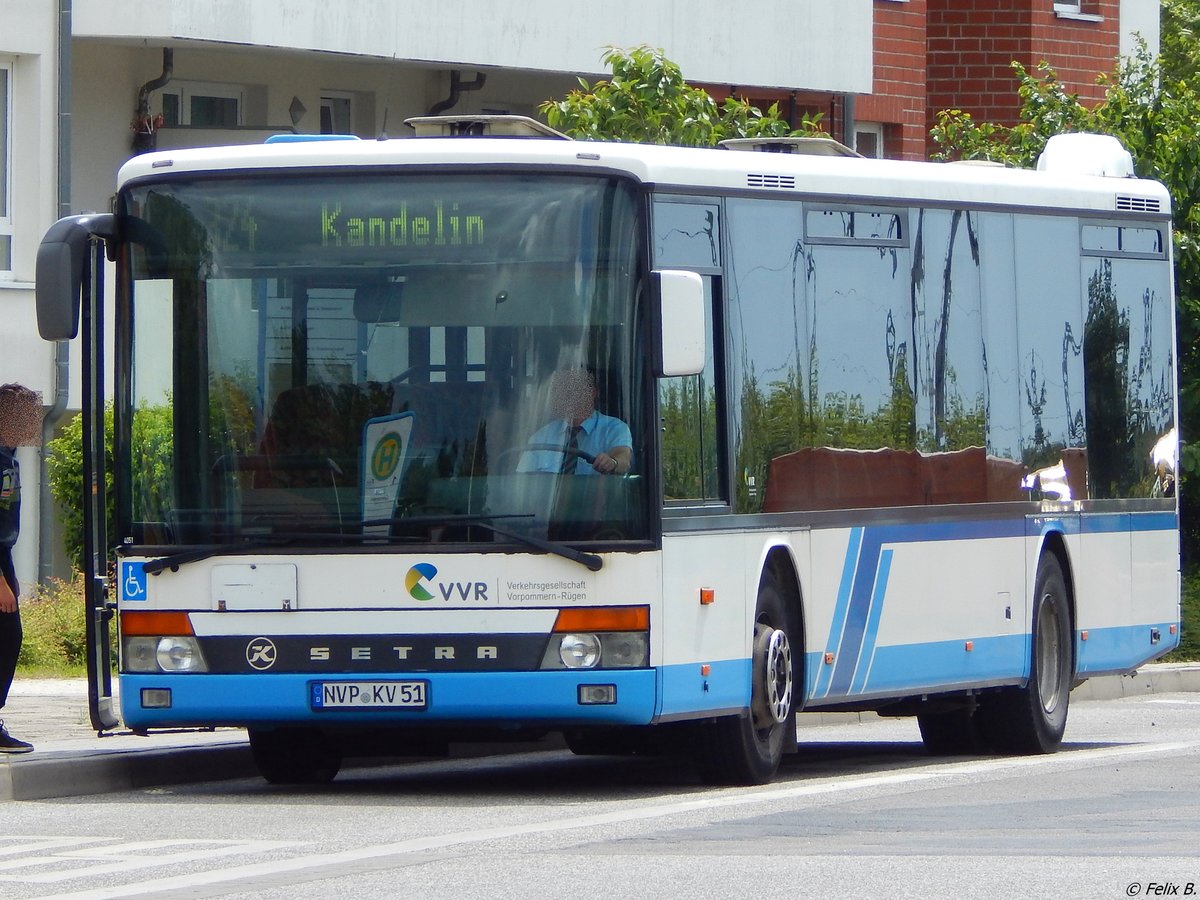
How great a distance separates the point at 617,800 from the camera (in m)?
12.5

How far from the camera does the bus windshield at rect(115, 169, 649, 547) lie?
1227 cm

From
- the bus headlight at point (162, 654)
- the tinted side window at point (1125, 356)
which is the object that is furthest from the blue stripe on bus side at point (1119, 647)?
the bus headlight at point (162, 654)

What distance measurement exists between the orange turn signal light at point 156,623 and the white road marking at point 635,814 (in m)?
2.02

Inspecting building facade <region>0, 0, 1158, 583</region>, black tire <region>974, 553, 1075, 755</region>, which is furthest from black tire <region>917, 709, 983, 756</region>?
building facade <region>0, 0, 1158, 583</region>

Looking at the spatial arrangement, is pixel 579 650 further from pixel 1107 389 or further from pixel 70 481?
pixel 70 481

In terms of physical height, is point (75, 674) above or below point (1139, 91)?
below

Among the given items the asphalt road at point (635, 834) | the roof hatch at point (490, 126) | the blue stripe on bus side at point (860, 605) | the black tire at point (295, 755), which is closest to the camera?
the asphalt road at point (635, 834)

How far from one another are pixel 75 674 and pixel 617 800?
7796mm

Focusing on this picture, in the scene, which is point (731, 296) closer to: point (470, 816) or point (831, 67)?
point (470, 816)

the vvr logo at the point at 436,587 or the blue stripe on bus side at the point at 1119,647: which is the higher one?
the vvr logo at the point at 436,587

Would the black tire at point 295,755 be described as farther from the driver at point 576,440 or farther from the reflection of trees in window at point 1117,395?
the reflection of trees in window at point 1117,395

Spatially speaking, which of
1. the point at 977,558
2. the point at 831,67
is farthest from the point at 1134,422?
the point at 831,67

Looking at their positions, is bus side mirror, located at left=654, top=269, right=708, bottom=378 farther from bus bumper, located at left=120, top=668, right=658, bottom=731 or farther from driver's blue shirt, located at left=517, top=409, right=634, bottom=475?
bus bumper, located at left=120, top=668, right=658, bottom=731

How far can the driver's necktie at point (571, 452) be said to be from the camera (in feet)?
40.2
